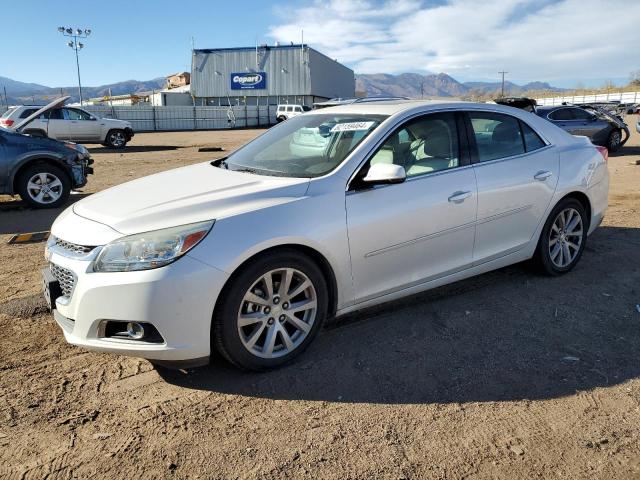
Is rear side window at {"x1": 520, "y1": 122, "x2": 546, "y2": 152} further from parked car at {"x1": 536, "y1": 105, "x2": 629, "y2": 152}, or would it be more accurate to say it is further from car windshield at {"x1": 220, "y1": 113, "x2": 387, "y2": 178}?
parked car at {"x1": 536, "y1": 105, "x2": 629, "y2": 152}

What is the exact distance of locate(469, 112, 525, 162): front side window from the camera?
4.24 meters

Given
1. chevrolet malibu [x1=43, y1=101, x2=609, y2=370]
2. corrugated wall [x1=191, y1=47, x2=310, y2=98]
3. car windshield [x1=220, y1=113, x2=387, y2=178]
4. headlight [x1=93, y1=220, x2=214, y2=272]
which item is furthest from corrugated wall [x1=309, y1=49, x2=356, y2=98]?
headlight [x1=93, y1=220, x2=214, y2=272]

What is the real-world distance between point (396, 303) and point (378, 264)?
88cm

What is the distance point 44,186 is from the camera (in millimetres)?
8617

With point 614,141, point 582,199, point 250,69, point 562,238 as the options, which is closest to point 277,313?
point 562,238

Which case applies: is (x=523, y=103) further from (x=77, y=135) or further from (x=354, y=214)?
(x=77, y=135)

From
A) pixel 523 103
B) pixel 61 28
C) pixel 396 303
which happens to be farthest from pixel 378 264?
pixel 61 28

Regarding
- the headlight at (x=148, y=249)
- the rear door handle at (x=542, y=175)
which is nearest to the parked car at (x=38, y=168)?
the headlight at (x=148, y=249)

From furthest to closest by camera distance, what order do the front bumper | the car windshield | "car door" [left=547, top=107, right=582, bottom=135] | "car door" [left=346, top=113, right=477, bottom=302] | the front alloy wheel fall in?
"car door" [left=547, top=107, right=582, bottom=135] → the car windshield → "car door" [left=346, top=113, right=477, bottom=302] → the front alloy wheel → the front bumper

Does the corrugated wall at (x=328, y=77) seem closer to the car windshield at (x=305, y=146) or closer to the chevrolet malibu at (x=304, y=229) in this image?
the car windshield at (x=305, y=146)

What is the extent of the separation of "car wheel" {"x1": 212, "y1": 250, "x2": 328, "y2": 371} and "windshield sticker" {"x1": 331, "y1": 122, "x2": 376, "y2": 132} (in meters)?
1.15

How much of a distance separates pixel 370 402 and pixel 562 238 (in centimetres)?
290

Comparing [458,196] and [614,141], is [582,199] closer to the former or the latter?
[458,196]

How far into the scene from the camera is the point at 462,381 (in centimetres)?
314
